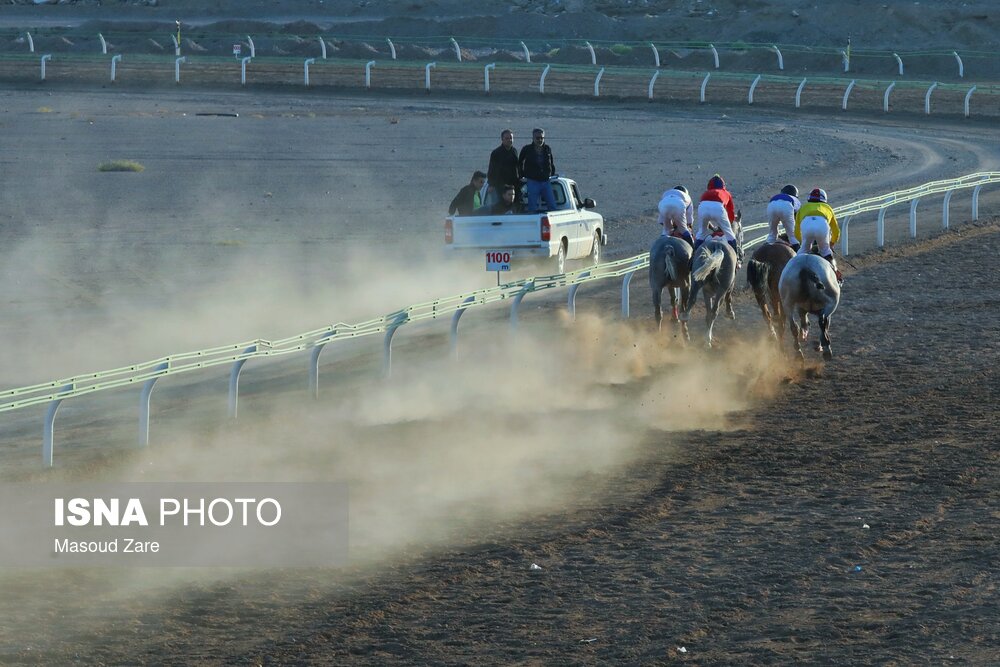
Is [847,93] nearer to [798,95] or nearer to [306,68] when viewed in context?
[798,95]

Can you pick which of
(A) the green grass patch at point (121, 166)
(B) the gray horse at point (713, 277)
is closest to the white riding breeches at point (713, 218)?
(B) the gray horse at point (713, 277)

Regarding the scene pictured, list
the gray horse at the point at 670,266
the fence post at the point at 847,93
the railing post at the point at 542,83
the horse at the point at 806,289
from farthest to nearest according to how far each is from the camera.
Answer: the railing post at the point at 542,83, the fence post at the point at 847,93, the gray horse at the point at 670,266, the horse at the point at 806,289

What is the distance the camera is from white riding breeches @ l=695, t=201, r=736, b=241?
1777 centimetres

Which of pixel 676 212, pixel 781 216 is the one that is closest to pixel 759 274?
pixel 781 216

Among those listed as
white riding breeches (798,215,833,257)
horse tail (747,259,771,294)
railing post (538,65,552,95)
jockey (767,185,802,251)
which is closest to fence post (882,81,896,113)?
railing post (538,65,552,95)

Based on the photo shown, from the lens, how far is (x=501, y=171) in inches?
857

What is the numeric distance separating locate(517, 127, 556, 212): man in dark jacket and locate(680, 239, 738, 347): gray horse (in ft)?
13.9

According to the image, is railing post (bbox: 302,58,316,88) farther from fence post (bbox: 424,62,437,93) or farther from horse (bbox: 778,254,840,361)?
horse (bbox: 778,254,840,361)

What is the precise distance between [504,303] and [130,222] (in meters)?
9.52

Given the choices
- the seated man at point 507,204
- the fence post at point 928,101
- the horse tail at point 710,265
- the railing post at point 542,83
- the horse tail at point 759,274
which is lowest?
the horse tail at point 759,274

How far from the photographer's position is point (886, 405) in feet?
49.0

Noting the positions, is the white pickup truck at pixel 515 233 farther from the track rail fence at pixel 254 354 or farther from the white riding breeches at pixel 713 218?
the white riding breeches at pixel 713 218

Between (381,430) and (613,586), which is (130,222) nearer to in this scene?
(381,430)

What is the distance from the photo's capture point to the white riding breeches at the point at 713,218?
1777 centimetres
